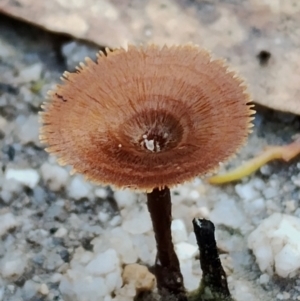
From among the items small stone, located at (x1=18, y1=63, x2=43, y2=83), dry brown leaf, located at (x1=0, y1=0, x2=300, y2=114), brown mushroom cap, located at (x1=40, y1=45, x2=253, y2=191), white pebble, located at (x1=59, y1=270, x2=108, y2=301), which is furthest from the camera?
small stone, located at (x1=18, y1=63, x2=43, y2=83)

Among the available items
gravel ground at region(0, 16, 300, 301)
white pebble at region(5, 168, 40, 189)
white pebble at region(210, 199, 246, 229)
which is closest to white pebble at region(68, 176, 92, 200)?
gravel ground at region(0, 16, 300, 301)

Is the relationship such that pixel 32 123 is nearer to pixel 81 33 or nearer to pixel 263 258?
pixel 81 33

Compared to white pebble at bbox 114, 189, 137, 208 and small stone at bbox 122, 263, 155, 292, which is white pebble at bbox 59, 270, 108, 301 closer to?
small stone at bbox 122, 263, 155, 292

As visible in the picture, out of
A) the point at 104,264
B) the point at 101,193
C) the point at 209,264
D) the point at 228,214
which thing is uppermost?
the point at 101,193

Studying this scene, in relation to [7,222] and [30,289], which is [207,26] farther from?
[30,289]

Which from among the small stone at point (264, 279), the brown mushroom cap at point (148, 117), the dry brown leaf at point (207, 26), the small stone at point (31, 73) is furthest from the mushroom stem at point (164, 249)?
the small stone at point (31, 73)

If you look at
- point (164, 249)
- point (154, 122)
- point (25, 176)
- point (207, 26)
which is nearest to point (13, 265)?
point (25, 176)

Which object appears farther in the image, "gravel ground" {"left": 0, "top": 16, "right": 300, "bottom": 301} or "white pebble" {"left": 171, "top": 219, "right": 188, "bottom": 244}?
"white pebble" {"left": 171, "top": 219, "right": 188, "bottom": 244}

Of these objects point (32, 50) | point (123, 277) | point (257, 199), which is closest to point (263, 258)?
point (257, 199)
